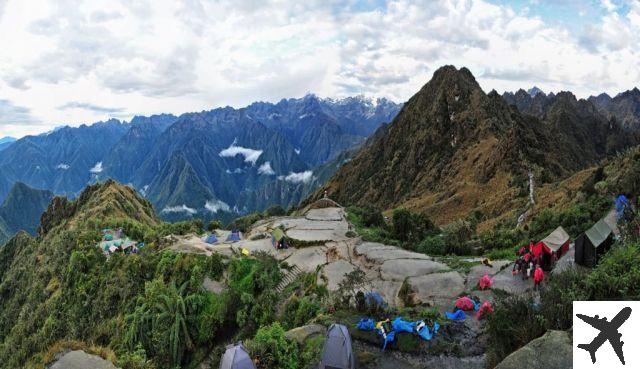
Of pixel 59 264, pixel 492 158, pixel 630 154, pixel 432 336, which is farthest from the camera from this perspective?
pixel 492 158

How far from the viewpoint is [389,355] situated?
495 inches

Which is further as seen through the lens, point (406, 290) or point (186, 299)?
point (186, 299)

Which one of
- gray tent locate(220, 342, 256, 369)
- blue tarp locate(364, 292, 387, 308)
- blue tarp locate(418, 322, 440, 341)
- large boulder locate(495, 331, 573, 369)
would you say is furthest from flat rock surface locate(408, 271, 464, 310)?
gray tent locate(220, 342, 256, 369)

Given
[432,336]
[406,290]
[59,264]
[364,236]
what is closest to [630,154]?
[364,236]

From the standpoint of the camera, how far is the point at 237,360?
10.6 metres

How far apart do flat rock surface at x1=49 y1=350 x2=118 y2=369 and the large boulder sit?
9.97 meters

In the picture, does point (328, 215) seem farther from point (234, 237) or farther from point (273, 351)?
point (273, 351)

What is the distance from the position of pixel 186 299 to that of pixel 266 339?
11.6 metres

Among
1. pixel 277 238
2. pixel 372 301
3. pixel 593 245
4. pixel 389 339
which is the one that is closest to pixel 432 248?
pixel 277 238

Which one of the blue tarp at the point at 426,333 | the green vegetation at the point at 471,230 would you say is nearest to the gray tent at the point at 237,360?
the blue tarp at the point at 426,333

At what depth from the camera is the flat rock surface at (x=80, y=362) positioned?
35.9 ft

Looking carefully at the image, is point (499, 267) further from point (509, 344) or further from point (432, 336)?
point (509, 344)

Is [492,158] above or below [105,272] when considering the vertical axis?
above

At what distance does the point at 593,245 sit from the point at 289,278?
15819 millimetres
